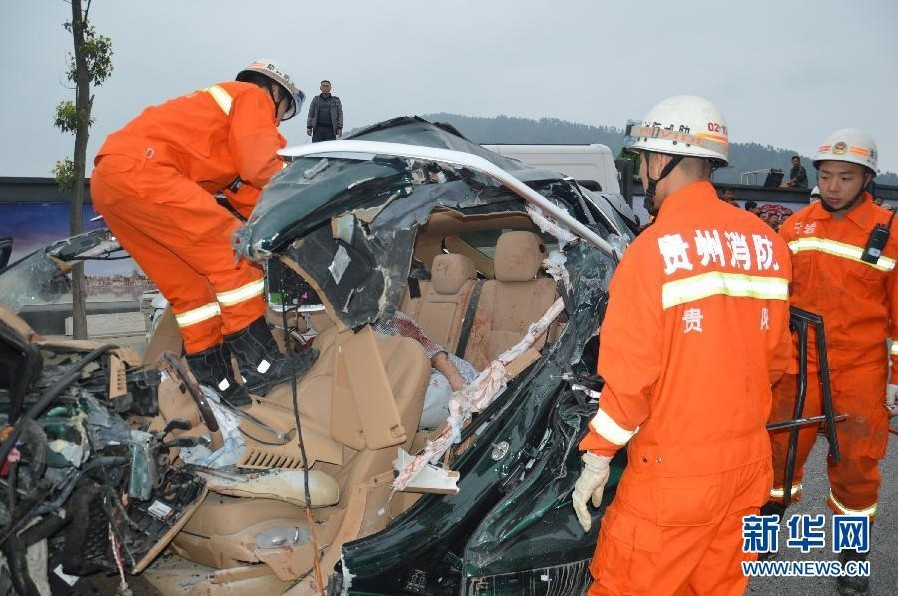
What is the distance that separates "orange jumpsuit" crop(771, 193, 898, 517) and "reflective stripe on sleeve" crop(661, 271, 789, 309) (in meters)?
1.70

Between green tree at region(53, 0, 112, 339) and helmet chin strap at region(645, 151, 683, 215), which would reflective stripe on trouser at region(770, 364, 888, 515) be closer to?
helmet chin strap at region(645, 151, 683, 215)

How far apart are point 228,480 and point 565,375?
1.33m

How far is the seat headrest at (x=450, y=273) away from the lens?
4141mm

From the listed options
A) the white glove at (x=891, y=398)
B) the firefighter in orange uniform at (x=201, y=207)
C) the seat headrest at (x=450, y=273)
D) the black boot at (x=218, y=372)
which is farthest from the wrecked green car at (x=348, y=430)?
the white glove at (x=891, y=398)

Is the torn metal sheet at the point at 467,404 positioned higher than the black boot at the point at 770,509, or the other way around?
the torn metal sheet at the point at 467,404

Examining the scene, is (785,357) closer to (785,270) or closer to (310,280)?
(785,270)

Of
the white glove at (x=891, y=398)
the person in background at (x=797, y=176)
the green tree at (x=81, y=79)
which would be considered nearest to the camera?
the white glove at (x=891, y=398)

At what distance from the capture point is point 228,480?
2.62m

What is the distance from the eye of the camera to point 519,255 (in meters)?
3.72

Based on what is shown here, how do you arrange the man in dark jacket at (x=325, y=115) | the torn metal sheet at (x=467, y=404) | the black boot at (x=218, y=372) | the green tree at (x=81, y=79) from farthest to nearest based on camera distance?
the man in dark jacket at (x=325, y=115), the green tree at (x=81, y=79), the black boot at (x=218, y=372), the torn metal sheet at (x=467, y=404)

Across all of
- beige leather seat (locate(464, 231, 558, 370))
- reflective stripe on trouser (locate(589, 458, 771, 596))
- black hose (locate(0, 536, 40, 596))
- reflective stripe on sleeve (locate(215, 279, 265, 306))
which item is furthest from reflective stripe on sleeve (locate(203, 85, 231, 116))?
reflective stripe on trouser (locate(589, 458, 771, 596))

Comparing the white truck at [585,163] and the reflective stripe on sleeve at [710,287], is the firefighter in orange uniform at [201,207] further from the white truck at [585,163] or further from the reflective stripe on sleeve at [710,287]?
the white truck at [585,163]

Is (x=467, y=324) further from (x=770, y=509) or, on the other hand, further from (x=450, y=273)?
(x=770, y=509)

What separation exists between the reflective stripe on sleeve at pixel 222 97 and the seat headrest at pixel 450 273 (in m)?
1.45
